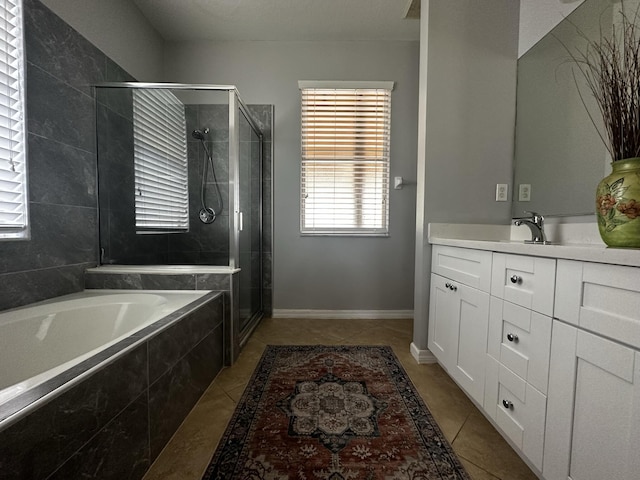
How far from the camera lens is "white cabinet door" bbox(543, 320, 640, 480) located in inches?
25.7

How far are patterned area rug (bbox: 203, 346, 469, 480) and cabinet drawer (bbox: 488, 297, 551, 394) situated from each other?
452mm

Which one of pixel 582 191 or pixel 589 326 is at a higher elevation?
pixel 582 191

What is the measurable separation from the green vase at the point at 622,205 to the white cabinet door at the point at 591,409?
324mm

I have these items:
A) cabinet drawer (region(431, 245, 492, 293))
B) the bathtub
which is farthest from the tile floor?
cabinet drawer (region(431, 245, 492, 293))

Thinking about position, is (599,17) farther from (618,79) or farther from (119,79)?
(119,79)

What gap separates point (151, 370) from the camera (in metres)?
1.06

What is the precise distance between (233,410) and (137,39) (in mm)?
2869

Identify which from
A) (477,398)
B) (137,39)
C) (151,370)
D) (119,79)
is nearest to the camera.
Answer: (151,370)

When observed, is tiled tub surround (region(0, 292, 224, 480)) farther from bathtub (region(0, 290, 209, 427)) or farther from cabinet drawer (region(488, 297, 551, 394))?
cabinet drawer (region(488, 297, 551, 394))

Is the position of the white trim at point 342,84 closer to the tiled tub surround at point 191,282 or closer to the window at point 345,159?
the window at point 345,159

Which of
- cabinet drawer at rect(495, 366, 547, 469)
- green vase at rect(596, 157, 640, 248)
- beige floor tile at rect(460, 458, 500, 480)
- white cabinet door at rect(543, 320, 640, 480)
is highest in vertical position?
green vase at rect(596, 157, 640, 248)

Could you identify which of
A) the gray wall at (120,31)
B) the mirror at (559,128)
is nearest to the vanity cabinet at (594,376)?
the mirror at (559,128)

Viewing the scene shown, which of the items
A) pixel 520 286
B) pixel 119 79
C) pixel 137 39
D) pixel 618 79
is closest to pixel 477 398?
pixel 520 286

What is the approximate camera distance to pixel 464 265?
1.47 meters
